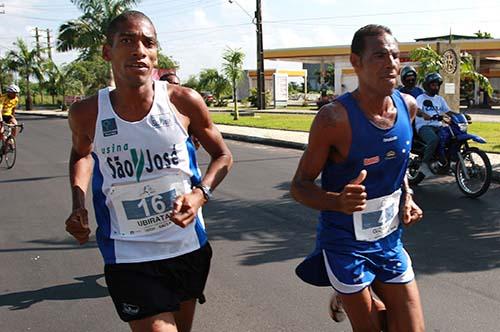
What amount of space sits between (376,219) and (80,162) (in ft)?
5.03

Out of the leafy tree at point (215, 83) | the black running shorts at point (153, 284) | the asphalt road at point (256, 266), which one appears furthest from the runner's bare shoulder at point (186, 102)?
the leafy tree at point (215, 83)

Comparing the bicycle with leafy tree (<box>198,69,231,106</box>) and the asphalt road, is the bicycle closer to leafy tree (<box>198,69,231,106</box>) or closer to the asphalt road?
the asphalt road

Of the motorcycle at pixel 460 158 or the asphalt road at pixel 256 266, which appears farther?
the motorcycle at pixel 460 158

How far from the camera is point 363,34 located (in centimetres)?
275

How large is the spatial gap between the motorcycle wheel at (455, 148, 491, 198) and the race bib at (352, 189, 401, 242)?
5.61 metres

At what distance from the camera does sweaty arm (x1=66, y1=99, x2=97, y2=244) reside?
2.71m

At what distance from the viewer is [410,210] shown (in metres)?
2.98

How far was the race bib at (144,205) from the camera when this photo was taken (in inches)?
104

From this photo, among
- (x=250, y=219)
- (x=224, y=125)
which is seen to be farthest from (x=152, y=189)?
(x=224, y=125)

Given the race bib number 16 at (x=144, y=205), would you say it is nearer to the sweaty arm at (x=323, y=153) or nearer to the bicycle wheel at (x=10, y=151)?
the sweaty arm at (x=323, y=153)

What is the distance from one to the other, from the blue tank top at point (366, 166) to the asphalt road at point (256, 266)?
1.34m

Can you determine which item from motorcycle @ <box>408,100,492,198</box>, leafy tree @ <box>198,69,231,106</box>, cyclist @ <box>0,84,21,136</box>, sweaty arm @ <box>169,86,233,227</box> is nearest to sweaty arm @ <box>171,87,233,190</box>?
sweaty arm @ <box>169,86,233,227</box>

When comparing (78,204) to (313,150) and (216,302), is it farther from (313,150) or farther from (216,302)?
(216,302)

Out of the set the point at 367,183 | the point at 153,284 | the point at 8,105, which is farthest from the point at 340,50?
the point at 153,284
